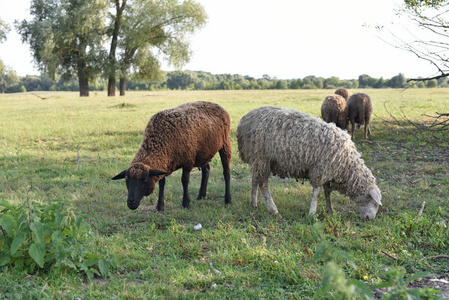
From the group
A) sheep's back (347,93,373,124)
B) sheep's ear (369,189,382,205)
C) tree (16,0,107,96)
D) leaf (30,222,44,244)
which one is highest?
tree (16,0,107,96)

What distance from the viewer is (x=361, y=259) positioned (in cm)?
432

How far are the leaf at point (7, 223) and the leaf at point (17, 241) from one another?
9cm

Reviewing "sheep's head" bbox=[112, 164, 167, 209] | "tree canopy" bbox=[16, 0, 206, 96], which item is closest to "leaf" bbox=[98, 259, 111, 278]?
"sheep's head" bbox=[112, 164, 167, 209]

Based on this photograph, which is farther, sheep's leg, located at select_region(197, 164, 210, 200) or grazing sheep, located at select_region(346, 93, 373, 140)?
grazing sheep, located at select_region(346, 93, 373, 140)

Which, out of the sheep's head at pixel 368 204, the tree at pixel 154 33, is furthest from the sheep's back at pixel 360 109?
the tree at pixel 154 33

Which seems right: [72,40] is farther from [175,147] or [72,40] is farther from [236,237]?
[236,237]

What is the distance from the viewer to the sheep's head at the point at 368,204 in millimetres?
5801

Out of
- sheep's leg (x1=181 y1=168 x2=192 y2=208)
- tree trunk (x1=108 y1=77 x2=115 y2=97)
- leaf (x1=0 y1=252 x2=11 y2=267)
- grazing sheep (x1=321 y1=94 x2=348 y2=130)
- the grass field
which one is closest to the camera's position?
the grass field

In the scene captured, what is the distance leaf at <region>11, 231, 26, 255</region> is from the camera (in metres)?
3.61

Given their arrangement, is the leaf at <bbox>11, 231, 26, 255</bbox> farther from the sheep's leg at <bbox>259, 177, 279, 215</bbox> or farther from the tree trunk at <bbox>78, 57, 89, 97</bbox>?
the tree trunk at <bbox>78, 57, 89, 97</bbox>

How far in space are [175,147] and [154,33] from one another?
35638 millimetres

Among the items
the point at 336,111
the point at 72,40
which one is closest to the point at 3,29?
→ the point at 72,40

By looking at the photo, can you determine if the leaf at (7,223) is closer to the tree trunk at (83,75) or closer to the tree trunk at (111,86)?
the tree trunk at (111,86)

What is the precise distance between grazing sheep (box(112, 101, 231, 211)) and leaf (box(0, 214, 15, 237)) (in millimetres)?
1989
